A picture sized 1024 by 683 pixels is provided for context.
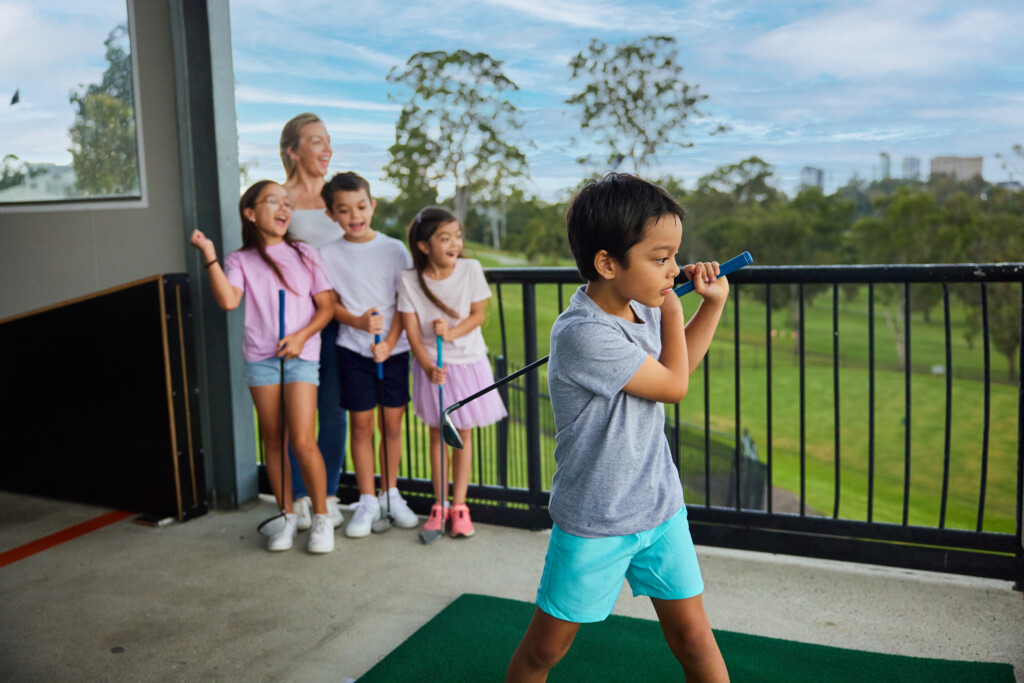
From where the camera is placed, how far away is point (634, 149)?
77.9 ft

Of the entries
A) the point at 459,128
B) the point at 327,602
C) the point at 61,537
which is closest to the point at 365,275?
the point at 327,602

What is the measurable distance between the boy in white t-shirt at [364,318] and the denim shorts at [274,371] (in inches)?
7.0

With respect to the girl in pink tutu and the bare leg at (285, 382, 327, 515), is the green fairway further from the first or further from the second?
the bare leg at (285, 382, 327, 515)

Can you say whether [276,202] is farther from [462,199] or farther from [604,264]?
[462,199]

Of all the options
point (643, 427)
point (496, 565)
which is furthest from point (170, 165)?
point (643, 427)

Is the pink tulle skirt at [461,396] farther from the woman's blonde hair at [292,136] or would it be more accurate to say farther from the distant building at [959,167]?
the distant building at [959,167]

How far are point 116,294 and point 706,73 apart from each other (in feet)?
90.9

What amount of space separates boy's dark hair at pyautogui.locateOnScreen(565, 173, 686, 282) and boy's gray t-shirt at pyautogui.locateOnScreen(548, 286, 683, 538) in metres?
0.12

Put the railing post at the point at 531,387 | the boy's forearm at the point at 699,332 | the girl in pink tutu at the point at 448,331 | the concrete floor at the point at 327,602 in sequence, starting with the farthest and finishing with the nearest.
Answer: the railing post at the point at 531,387
the girl in pink tutu at the point at 448,331
the concrete floor at the point at 327,602
the boy's forearm at the point at 699,332

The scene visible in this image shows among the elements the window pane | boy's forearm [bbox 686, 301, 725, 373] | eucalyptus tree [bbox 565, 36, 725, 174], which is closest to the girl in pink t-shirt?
the window pane

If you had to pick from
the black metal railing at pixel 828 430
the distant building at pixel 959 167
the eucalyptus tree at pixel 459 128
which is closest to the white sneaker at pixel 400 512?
the black metal railing at pixel 828 430

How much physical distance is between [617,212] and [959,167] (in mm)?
30776

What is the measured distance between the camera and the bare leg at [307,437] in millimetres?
3080

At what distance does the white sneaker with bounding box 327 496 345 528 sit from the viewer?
3.33 meters
